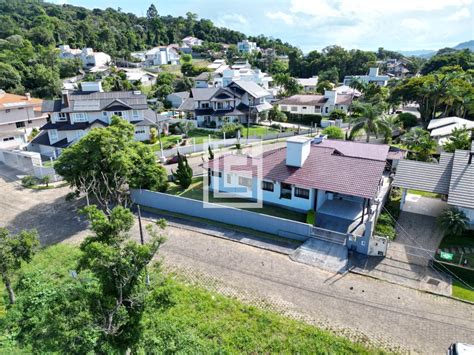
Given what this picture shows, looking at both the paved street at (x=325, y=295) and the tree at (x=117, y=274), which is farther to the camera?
the paved street at (x=325, y=295)

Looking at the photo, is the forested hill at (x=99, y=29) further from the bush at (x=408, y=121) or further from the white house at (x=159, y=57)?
the bush at (x=408, y=121)

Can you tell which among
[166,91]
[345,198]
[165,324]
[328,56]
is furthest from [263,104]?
[328,56]

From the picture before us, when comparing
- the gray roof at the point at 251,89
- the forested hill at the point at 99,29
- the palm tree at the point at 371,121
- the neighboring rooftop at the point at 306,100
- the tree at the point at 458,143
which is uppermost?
the forested hill at the point at 99,29

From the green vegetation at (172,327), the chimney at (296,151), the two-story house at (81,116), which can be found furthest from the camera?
the two-story house at (81,116)

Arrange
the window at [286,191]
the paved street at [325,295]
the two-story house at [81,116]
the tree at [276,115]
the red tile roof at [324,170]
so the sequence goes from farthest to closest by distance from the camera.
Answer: the tree at [276,115] → the two-story house at [81,116] → the window at [286,191] → the red tile roof at [324,170] → the paved street at [325,295]

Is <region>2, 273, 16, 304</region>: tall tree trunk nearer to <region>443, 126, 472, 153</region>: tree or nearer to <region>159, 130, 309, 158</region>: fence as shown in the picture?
<region>159, 130, 309, 158</region>: fence

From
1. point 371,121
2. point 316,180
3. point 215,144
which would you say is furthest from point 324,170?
point 215,144

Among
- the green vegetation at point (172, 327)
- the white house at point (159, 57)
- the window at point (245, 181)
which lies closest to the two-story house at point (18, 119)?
the window at point (245, 181)

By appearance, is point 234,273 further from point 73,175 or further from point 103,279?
point 73,175
